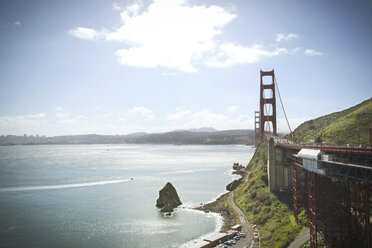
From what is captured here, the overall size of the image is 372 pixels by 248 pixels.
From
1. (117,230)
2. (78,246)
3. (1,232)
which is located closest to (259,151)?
(117,230)

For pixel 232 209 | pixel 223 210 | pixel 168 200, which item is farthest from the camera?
pixel 168 200

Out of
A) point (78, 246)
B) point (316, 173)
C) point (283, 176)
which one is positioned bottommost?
point (78, 246)

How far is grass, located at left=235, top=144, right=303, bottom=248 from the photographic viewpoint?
25.9 metres

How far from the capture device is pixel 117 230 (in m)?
34.8

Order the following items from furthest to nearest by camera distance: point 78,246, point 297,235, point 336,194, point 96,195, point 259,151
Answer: point 259,151 < point 96,195 < point 78,246 < point 297,235 < point 336,194

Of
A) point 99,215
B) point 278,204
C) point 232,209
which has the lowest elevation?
point 99,215

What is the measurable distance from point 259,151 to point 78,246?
2195 inches

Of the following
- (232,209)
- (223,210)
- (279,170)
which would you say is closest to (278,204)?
(279,170)

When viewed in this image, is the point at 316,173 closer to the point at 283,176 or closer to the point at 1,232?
the point at 283,176

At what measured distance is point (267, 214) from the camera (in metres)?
33.4

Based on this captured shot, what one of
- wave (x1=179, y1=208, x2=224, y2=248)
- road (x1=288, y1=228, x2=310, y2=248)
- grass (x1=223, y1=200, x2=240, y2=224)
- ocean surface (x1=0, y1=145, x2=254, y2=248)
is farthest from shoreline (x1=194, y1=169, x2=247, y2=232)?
road (x1=288, y1=228, x2=310, y2=248)

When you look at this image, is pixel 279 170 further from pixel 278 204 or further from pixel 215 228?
pixel 215 228

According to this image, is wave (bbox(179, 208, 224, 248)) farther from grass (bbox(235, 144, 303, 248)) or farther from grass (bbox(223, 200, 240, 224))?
grass (bbox(235, 144, 303, 248))

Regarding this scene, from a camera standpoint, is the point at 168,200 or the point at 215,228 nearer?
the point at 215,228
